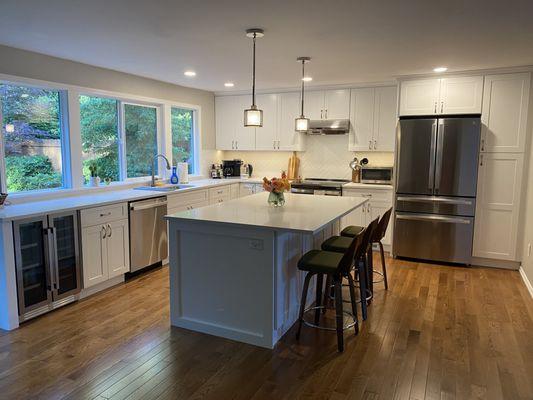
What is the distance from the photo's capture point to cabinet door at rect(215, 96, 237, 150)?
6.50 m

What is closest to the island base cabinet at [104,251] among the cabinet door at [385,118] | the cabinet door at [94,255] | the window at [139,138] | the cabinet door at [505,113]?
the cabinet door at [94,255]

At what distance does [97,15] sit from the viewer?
2697 mm

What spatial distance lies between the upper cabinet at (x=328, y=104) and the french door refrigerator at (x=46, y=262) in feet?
12.0

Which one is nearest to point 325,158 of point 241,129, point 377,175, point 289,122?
point 289,122

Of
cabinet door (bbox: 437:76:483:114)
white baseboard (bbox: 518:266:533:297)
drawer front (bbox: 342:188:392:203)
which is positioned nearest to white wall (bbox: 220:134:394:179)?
drawer front (bbox: 342:188:392:203)

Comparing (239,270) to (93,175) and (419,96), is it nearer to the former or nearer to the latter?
(93,175)

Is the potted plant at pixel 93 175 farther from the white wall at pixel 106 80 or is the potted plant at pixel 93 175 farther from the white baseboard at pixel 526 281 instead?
the white baseboard at pixel 526 281

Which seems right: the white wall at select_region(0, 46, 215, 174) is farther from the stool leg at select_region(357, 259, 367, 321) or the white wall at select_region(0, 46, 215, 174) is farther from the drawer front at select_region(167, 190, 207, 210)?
the stool leg at select_region(357, 259, 367, 321)

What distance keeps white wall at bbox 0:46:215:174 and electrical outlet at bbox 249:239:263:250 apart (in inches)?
110

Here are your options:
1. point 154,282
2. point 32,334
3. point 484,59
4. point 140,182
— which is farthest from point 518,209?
point 32,334

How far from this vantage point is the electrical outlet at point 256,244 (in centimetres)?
276

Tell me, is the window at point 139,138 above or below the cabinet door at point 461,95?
below

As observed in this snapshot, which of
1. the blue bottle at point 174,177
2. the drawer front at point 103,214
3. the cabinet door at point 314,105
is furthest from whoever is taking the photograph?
the cabinet door at point 314,105

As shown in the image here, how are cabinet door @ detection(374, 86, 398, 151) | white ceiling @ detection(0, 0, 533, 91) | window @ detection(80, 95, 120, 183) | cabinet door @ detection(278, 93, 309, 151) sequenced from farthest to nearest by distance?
cabinet door @ detection(278, 93, 309, 151), cabinet door @ detection(374, 86, 398, 151), window @ detection(80, 95, 120, 183), white ceiling @ detection(0, 0, 533, 91)
